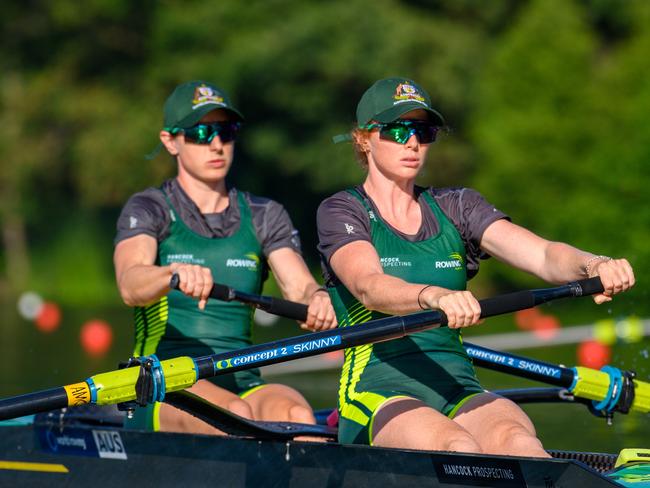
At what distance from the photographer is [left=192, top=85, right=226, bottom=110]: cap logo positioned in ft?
20.7

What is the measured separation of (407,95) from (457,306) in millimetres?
996

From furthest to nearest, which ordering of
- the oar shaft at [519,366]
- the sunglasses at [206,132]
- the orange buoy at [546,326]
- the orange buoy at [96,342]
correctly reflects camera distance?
the orange buoy at [546,326]
the orange buoy at [96,342]
the sunglasses at [206,132]
the oar shaft at [519,366]

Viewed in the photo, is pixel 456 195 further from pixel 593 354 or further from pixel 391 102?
pixel 593 354

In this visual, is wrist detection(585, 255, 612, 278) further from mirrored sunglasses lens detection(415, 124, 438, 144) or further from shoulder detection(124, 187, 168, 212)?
shoulder detection(124, 187, 168, 212)

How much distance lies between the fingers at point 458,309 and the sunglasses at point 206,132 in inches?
88.0

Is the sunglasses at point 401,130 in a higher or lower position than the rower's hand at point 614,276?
higher

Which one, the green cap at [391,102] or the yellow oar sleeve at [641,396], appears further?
the yellow oar sleeve at [641,396]

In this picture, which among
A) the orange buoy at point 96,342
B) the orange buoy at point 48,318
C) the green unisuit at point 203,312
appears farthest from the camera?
the orange buoy at point 48,318

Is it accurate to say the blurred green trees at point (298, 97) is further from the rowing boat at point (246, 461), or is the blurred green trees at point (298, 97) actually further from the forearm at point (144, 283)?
the rowing boat at point (246, 461)

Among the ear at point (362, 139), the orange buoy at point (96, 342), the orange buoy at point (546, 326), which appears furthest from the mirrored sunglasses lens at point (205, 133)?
the orange buoy at point (546, 326)

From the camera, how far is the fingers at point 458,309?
4.38 m

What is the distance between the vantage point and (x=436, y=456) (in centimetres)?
432

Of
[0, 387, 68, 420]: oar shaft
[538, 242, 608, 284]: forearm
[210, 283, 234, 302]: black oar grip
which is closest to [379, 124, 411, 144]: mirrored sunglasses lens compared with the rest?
[538, 242, 608, 284]: forearm

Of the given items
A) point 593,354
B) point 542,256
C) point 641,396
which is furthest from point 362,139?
point 593,354
